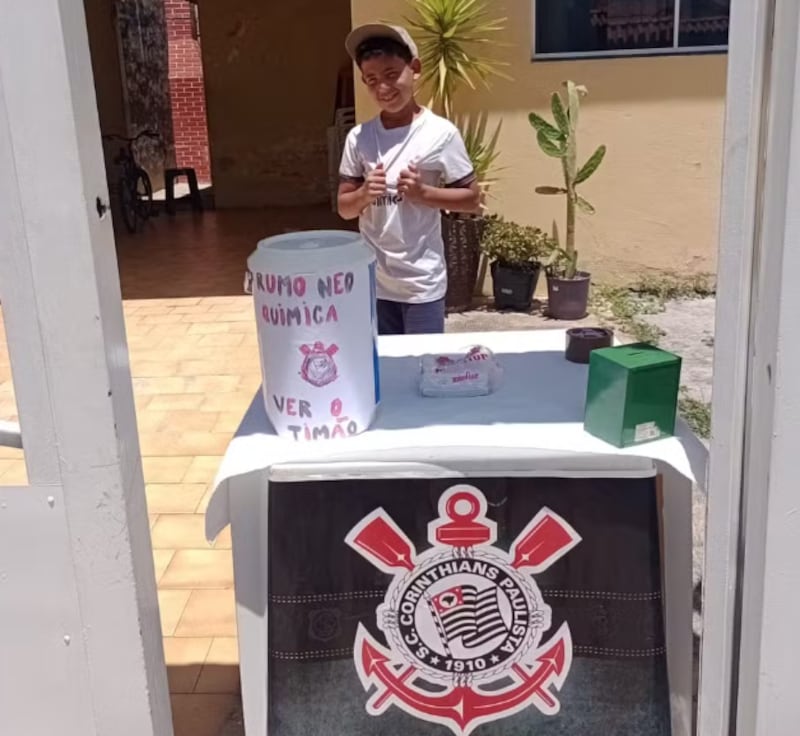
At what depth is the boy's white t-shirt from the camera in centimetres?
256

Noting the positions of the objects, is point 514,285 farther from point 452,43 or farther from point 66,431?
point 66,431

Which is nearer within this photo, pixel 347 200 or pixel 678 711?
pixel 678 711

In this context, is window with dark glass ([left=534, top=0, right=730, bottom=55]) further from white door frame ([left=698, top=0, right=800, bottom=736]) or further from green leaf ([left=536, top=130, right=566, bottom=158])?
white door frame ([left=698, top=0, right=800, bottom=736])

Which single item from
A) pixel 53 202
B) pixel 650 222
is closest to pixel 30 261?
pixel 53 202

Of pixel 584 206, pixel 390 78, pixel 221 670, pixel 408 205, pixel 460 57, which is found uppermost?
pixel 460 57

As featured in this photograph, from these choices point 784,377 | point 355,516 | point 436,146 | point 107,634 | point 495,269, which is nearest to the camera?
point 784,377

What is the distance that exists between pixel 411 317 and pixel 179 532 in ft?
3.40

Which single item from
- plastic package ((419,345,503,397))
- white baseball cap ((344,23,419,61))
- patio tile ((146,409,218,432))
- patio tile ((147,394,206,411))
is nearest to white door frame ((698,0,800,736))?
plastic package ((419,345,503,397))

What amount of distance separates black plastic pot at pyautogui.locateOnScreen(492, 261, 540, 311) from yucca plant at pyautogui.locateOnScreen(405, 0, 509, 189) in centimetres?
60

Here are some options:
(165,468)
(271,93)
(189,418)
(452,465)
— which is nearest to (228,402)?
(189,418)

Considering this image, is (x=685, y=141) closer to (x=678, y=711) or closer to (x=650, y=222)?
(x=650, y=222)

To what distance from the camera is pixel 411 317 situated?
2.62 metres

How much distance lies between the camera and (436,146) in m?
2.56

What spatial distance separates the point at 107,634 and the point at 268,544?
0.30 m
